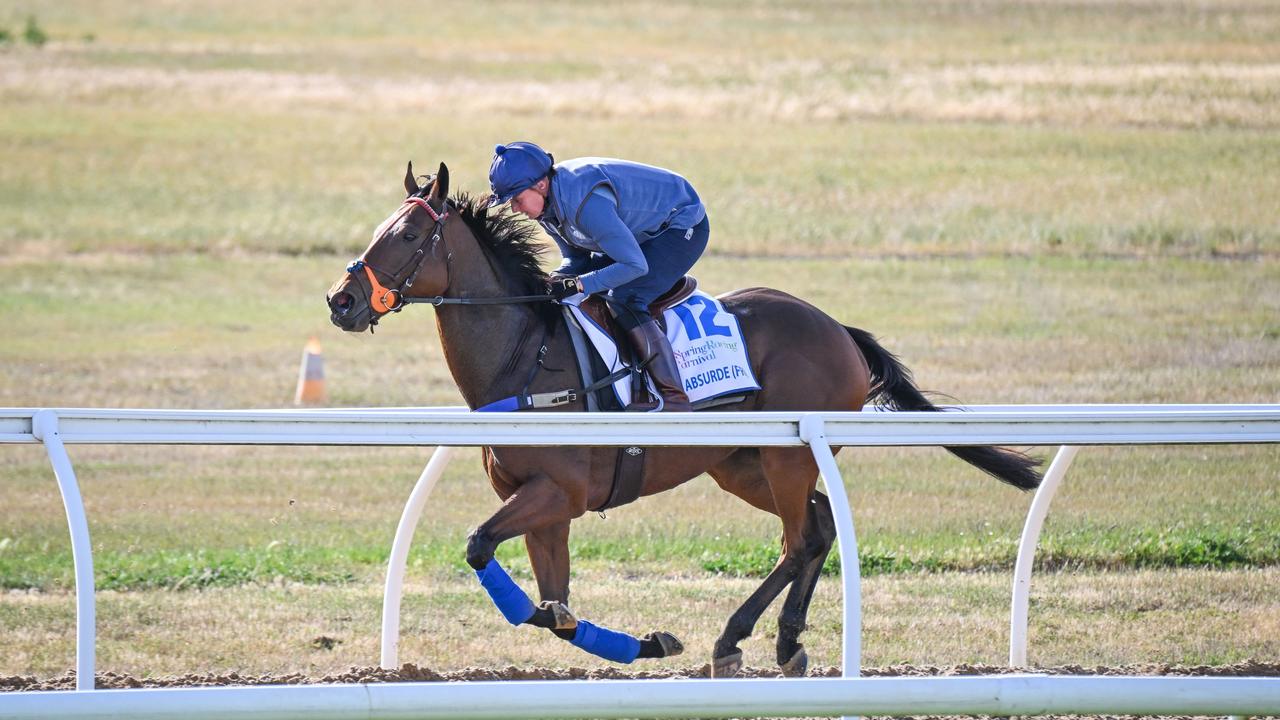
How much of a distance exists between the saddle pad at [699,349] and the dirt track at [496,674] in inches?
43.6

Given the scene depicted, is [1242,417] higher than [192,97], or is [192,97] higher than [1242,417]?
[192,97]

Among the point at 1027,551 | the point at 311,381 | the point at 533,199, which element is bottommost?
the point at 1027,551

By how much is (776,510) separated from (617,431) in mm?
2113

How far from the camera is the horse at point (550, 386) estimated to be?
5.81m

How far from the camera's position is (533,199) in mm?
6047

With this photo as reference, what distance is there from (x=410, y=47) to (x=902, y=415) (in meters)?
46.7

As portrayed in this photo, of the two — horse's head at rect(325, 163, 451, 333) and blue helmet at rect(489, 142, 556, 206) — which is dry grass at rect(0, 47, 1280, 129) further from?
horse's head at rect(325, 163, 451, 333)

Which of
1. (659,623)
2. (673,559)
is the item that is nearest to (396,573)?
(659,623)

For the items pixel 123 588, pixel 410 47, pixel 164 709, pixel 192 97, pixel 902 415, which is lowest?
pixel 123 588

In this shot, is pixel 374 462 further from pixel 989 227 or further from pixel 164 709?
pixel 989 227

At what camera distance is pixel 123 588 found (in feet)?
26.9

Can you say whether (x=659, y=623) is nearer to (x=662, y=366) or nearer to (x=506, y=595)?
(x=662, y=366)

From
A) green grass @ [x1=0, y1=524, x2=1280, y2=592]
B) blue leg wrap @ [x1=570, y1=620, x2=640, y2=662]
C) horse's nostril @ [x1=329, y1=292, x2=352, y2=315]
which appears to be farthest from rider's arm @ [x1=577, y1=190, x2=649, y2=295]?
green grass @ [x1=0, y1=524, x2=1280, y2=592]

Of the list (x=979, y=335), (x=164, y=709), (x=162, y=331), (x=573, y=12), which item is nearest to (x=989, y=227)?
(x=979, y=335)
